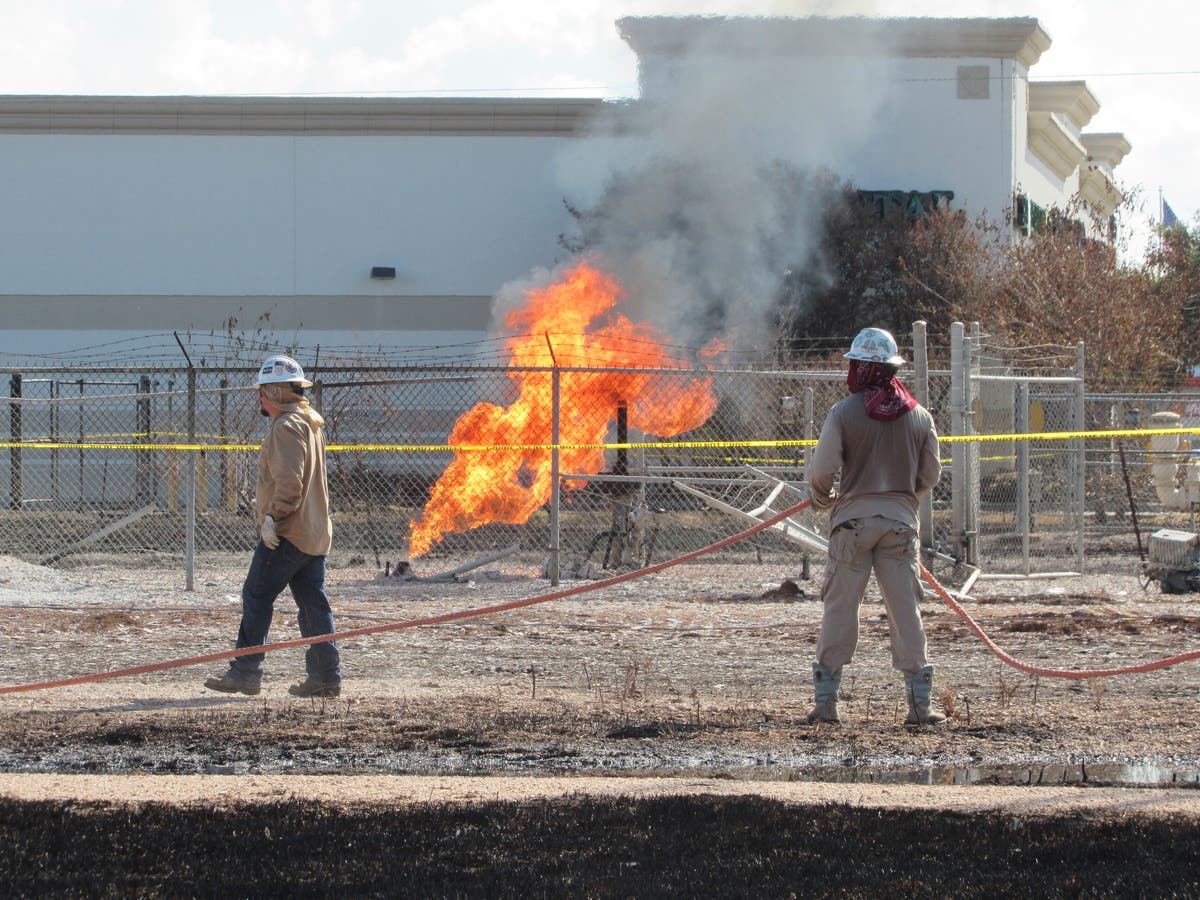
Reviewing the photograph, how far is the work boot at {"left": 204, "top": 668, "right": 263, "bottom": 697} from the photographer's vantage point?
25.0 feet

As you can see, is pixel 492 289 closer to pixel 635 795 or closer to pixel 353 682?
pixel 353 682

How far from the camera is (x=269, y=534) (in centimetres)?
753

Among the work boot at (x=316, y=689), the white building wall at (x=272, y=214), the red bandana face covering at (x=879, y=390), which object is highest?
the white building wall at (x=272, y=214)

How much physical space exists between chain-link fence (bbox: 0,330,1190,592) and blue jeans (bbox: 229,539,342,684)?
4243 mm

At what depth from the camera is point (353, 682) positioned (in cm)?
830

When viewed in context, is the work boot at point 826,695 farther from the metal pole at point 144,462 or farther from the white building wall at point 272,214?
the white building wall at point 272,214

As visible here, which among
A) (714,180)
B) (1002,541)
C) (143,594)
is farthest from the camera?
(714,180)

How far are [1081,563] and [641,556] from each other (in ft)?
13.7

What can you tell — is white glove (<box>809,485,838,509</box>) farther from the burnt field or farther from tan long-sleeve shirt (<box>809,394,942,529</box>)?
the burnt field

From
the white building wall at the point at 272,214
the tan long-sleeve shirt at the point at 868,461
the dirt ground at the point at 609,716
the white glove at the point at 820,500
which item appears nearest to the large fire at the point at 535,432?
the dirt ground at the point at 609,716

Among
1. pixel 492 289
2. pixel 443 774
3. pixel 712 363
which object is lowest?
pixel 443 774

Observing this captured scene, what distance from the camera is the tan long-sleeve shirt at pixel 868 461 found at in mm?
6766

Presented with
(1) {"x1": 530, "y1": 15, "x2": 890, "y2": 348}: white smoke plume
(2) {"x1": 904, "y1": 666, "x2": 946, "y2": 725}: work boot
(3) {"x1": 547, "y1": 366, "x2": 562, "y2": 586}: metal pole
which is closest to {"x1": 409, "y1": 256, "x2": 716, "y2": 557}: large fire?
(3) {"x1": 547, "y1": 366, "x2": 562, "y2": 586}: metal pole

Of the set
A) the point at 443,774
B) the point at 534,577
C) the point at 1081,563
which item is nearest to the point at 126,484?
the point at 534,577
